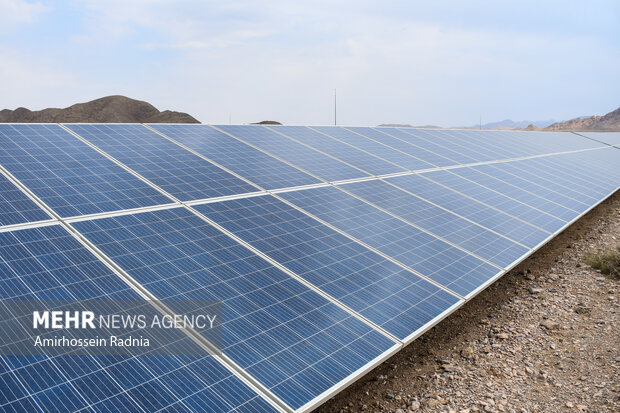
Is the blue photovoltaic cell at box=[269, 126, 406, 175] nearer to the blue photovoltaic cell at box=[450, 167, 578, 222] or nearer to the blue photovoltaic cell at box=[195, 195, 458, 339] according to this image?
the blue photovoltaic cell at box=[450, 167, 578, 222]

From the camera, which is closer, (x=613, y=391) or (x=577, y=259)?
(x=613, y=391)

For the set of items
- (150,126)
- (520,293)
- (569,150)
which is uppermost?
(150,126)

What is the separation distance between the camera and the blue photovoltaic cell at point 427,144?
66.9 ft

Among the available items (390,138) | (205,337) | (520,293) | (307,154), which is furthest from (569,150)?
(205,337)

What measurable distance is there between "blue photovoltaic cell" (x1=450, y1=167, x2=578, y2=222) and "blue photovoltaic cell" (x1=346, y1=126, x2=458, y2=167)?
0.91m

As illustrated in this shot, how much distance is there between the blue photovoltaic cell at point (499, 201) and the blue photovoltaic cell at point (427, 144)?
3.04m

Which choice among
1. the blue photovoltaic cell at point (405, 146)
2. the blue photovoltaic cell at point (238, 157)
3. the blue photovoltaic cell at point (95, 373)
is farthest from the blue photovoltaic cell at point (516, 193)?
the blue photovoltaic cell at point (95, 373)

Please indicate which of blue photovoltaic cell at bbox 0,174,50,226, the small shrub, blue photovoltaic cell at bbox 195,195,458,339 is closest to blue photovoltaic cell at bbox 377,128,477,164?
the small shrub

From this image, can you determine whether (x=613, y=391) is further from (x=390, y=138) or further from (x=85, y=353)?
(x=390, y=138)

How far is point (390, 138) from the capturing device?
68.8 feet

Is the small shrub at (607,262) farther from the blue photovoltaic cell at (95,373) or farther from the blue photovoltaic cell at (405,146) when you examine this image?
the blue photovoltaic cell at (95,373)

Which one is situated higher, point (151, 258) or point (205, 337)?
point (151, 258)

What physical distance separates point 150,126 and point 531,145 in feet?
84.6

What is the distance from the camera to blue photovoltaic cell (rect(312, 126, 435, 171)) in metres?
16.9
